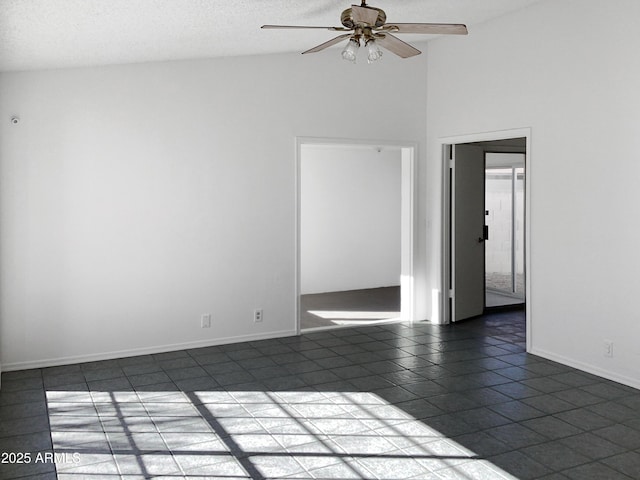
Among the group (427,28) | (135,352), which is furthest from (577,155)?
(135,352)

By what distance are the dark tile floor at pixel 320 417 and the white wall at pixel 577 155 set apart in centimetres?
43

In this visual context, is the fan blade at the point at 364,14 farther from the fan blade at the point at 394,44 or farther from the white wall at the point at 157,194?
the white wall at the point at 157,194

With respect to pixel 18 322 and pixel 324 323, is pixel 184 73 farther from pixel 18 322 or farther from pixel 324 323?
pixel 324 323

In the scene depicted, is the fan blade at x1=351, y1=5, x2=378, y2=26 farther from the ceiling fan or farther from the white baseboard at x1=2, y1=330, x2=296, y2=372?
the white baseboard at x1=2, y1=330, x2=296, y2=372

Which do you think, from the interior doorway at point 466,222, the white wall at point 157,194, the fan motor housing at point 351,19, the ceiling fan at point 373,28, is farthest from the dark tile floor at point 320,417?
the fan motor housing at point 351,19

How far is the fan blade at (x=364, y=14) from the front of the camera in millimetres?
3221

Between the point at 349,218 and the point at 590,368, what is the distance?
476cm

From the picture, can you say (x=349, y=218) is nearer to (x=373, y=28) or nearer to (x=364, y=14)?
(x=373, y=28)

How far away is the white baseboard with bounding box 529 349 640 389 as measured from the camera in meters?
4.50

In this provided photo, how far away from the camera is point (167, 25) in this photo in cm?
411

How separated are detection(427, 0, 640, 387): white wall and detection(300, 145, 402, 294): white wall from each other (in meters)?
3.18

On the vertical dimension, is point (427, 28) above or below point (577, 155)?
above

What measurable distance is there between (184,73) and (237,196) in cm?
122

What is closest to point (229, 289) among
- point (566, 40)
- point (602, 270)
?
point (602, 270)
